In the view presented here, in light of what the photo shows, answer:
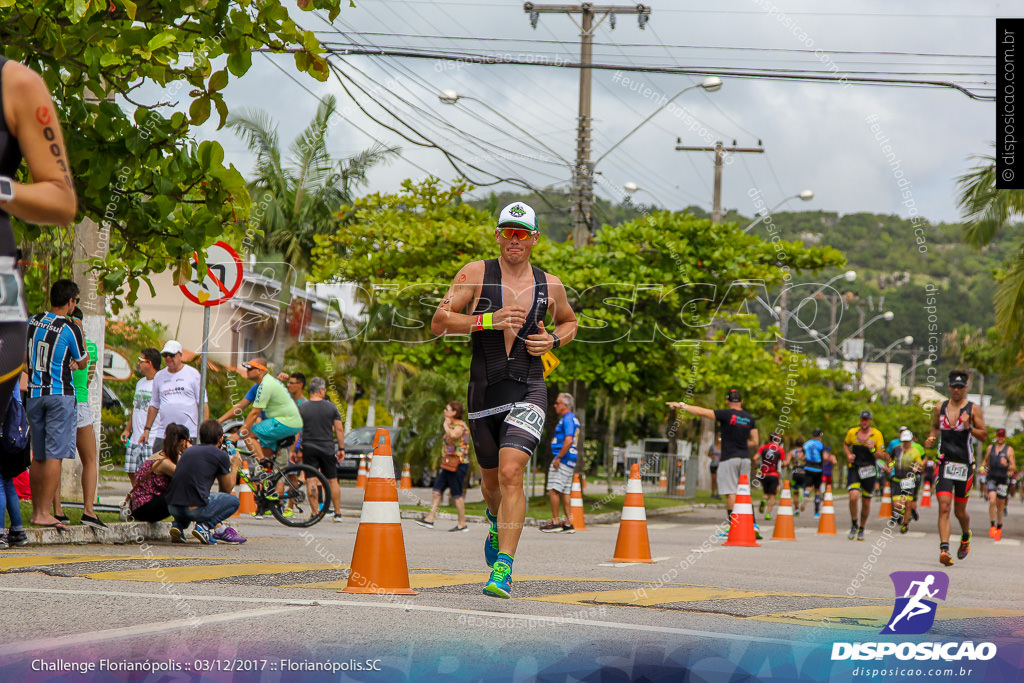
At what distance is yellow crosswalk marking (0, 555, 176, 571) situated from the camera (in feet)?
23.2

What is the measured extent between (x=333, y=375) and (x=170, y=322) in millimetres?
5928

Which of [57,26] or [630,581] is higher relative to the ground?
[57,26]

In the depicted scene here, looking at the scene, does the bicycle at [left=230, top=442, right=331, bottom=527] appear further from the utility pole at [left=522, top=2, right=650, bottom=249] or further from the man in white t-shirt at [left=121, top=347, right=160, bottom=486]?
the utility pole at [left=522, top=2, right=650, bottom=249]

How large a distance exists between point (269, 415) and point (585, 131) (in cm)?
1022

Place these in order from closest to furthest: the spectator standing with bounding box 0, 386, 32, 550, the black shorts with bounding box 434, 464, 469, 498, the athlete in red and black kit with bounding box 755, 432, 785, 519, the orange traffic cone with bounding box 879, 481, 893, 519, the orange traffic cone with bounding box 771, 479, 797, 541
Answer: the spectator standing with bounding box 0, 386, 32, 550, the black shorts with bounding box 434, 464, 469, 498, the orange traffic cone with bounding box 771, 479, 797, 541, the athlete in red and black kit with bounding box 755, 432, 785, 519, the orange traffic cone with bounding box 879, 481, 893, 519

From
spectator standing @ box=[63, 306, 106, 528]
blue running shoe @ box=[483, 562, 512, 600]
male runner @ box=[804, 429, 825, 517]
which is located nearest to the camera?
blue running shoe @ box=[483, 562, 512, 600]

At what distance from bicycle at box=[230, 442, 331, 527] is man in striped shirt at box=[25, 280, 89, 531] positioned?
490cm

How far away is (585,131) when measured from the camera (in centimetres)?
2234

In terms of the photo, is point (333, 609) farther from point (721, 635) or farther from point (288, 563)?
point (288, 563)

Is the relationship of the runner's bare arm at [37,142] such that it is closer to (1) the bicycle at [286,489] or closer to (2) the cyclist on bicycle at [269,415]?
(1) the bicycle at [286,489]

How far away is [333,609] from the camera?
5.20 meters

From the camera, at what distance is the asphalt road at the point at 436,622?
157 inches

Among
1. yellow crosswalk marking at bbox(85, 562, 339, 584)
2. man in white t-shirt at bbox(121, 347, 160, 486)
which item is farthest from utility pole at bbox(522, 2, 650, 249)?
yellow crosswalk marking at bbox(85, 562, 339, 584)

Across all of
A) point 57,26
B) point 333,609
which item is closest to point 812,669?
point 333,609
